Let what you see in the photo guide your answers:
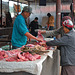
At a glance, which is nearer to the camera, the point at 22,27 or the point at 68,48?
the point at 68,48

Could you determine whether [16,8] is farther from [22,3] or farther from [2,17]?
[22,3]

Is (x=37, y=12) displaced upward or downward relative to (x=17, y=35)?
upward

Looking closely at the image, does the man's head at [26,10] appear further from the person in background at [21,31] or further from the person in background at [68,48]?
the person in background at [68,48]

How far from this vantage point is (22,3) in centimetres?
1875

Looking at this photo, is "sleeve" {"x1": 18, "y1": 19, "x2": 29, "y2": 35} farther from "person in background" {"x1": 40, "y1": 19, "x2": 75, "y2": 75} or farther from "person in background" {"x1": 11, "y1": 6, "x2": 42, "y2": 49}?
"person in background" {"x1": 40, "y1": 19, "x2": 75, "y2": 75}

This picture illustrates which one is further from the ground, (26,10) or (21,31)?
(26,10)

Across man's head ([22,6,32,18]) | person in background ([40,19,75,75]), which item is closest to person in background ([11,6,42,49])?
man's head ([22,6,32,18])

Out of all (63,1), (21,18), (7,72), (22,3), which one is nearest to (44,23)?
(22,3)

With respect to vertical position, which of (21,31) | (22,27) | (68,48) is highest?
(22,27)

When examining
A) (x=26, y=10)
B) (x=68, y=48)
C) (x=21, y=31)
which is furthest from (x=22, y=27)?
(x=68, y=48)

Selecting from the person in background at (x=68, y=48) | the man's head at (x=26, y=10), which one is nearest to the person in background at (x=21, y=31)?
the man's head at (x=26, y=10)

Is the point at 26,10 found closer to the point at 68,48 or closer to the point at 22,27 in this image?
the point at 22,27

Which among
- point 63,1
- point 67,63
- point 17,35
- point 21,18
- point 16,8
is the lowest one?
point 67,63

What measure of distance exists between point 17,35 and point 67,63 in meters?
1.53
